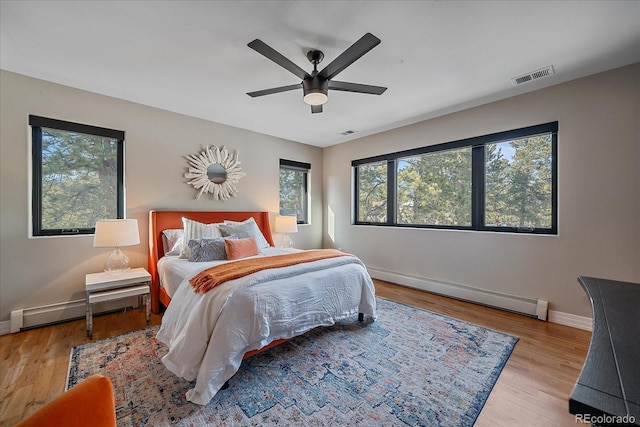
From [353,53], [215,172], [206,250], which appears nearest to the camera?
[353,53]

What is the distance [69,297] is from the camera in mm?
2885

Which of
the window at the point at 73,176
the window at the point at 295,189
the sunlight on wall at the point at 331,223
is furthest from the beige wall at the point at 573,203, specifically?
the window at the point at 73,176

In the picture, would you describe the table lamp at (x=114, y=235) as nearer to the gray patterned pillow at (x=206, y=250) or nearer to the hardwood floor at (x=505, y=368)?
the gray patterned pillow at (x=206, y=250)

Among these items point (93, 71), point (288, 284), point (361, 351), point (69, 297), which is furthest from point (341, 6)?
point (69, 297)

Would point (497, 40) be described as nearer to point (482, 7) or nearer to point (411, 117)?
point (482, 7)

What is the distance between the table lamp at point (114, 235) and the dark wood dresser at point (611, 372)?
3.31m

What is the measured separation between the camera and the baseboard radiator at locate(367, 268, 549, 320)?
2.97 meters

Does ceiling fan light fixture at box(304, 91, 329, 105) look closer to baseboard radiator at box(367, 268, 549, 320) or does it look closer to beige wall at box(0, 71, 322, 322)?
beige wall at box(0, 71, 322, 322)

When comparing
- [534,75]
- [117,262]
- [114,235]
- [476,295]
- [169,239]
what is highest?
[534,75]

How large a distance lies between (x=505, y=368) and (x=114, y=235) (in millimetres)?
3703

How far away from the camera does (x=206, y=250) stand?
2.89 metres

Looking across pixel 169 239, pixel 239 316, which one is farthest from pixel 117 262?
pixel 239 316

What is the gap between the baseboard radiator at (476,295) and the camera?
2.97m

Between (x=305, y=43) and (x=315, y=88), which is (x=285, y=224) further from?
(x=305, y=43)
